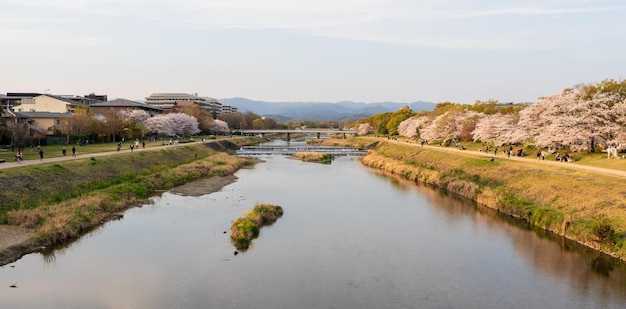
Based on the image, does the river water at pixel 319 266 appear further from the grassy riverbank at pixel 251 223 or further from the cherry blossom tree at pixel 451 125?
the cherry blossom tree at pixel 451 125

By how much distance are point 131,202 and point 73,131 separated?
121ft

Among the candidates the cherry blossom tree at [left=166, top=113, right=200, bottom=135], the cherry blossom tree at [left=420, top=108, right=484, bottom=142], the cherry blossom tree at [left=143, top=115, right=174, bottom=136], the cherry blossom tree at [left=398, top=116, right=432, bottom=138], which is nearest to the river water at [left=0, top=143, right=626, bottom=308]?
the cherry blossom tree at [left=420, top=108, right=484, bottom=142]

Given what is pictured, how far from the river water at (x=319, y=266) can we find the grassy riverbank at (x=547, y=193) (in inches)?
43.4

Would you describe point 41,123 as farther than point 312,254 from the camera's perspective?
Yes

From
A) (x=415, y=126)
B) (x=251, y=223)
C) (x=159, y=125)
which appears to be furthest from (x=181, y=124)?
(x=251, y=223)

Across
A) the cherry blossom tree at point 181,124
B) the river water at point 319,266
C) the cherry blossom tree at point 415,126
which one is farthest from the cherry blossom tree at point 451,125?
the cherry blossom tree at point 181,124

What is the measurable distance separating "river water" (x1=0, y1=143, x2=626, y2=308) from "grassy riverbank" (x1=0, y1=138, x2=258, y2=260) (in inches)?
57.1

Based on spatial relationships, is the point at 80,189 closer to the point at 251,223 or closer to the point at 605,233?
the point at 251,223

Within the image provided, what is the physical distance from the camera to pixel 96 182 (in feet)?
117

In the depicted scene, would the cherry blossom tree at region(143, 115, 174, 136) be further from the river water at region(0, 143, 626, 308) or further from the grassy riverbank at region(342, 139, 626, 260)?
the river water at region(0, 143, 626, 308)

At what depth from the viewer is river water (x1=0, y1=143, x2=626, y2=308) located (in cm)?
1694

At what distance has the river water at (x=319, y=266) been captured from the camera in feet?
55.6

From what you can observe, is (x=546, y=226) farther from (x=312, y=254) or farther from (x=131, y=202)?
(x=131, y=202)

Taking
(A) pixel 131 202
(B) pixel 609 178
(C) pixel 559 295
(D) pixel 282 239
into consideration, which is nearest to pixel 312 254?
(D) pixel 282 239
